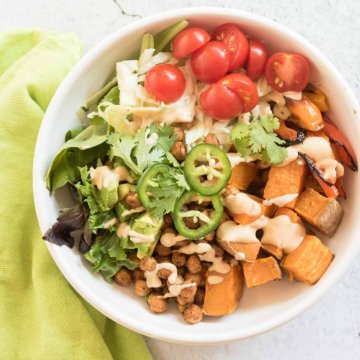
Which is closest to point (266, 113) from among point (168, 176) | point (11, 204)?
point (168, 176)

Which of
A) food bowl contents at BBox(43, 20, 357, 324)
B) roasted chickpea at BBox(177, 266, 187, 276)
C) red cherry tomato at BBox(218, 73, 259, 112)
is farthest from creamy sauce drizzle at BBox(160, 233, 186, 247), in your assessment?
red cherry tomato at BBox(218, 73, 259, 112)

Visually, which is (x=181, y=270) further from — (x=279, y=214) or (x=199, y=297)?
(x=279, y=214)

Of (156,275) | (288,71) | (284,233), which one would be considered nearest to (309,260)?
(284,233)

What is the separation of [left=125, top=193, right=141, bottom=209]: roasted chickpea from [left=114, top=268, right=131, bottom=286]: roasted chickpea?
0.24m

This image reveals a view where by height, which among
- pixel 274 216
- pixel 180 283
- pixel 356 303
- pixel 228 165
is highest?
pixel 228 165

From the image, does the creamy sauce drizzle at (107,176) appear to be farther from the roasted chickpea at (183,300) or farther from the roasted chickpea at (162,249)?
the roasted chickpea at (183,300)

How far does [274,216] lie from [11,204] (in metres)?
0.87

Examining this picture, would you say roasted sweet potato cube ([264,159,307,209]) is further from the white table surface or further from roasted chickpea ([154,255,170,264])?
the white table surface

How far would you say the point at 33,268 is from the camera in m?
2.16

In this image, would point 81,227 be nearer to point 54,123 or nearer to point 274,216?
point 54,123

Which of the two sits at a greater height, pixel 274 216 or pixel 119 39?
pixel 119 39

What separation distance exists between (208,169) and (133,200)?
0.79 ft

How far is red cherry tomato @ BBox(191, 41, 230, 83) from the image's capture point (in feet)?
6.31

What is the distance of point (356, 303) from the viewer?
2.22 meters
